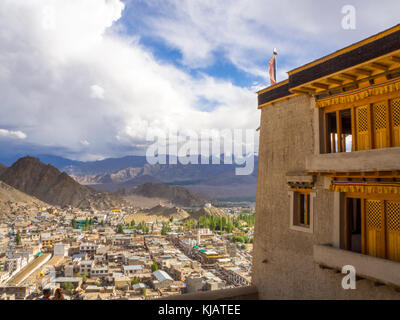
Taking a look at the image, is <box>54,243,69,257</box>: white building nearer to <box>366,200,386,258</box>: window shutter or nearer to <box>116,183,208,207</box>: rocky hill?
<box>366,200,386,258</box>: window shutter

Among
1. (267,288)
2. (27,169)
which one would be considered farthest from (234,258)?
(27,169)

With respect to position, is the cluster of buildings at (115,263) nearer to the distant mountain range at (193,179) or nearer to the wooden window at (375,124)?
the wooden window at (375,124)

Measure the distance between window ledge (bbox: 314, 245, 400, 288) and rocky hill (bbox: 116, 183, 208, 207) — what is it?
85106mm

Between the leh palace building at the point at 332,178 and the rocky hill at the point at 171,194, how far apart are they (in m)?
84.1

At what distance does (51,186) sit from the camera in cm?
8612

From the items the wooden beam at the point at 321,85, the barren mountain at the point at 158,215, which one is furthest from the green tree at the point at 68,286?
the barren mountain at the point at 158,215

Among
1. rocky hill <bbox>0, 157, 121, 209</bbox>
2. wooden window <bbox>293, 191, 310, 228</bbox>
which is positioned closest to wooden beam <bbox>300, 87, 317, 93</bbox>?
wooden window <bbox>293, 191, 310, 228</bbox>

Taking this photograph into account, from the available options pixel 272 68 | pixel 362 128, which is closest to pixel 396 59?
pixel 362 128

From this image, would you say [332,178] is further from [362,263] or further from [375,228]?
[362,263]

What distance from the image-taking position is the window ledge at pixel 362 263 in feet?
8.79

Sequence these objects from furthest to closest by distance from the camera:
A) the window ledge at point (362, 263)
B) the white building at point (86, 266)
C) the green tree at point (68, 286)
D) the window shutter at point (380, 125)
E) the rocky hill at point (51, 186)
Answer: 1. the rocky hill at point (51, 186)
2. the white building at point (86, 266)
3. the green tree at point (68, 286)
4. the window shutter at point (380, 125)
5. the window ledge at point (362, 263)

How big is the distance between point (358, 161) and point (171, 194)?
98233 mm
